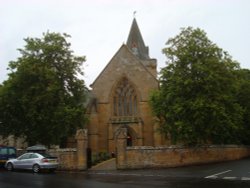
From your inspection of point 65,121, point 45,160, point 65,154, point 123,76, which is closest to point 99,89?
point 123,76

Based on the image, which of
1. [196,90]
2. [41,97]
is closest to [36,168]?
[41,97]

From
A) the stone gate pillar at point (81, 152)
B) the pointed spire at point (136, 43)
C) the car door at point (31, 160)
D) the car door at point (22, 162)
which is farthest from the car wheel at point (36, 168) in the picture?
the pointed spire at point (136, 43)

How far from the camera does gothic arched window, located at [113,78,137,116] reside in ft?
135

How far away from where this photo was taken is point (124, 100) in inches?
A: 1638

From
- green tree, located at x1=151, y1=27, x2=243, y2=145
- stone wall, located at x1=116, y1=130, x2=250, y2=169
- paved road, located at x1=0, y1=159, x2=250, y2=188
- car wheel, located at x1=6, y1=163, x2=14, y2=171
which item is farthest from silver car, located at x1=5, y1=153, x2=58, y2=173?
green tree, located at x1=151, y1=27, x2=243, y2=145

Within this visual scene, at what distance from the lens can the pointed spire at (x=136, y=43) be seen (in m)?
58.2

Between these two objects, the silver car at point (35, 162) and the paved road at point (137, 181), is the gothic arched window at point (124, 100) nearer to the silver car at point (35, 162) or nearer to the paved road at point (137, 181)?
the silver car at point (35, 162)

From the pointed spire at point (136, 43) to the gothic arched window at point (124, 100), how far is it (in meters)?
16.9

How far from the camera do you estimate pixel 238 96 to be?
35969 millimetres

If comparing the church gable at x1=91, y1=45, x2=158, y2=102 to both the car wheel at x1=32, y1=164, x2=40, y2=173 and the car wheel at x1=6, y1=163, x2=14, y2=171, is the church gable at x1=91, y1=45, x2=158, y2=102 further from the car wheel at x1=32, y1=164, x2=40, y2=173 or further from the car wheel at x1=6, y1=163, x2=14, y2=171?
the car wheel at x1=32, y1=164, x2=40, y2=173

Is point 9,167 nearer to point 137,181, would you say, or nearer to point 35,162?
point 35,162

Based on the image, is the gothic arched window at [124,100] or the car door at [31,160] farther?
the gothic arched window at [124,100]

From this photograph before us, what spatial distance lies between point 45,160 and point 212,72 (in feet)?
42.0

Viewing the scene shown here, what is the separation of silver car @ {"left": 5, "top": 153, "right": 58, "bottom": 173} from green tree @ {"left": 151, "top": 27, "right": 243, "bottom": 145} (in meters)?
9.03
